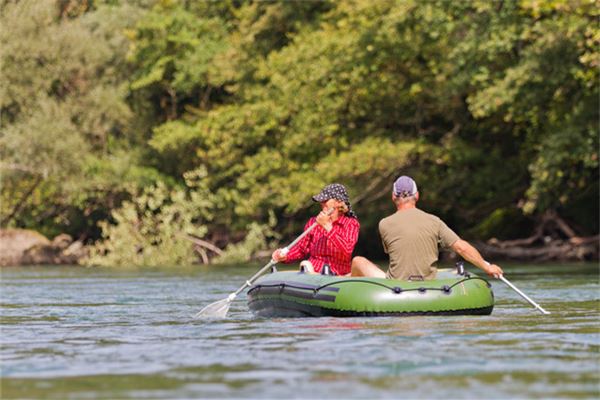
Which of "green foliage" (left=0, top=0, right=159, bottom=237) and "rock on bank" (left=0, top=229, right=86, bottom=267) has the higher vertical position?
"green foliage" (left=0, top=0, right=159, bottom=237)

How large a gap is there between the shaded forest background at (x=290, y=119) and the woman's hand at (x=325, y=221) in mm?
14053

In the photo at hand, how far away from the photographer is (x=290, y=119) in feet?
134

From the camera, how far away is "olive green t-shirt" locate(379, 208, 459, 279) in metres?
13.5

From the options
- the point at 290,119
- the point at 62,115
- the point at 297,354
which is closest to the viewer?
the point at 297,354

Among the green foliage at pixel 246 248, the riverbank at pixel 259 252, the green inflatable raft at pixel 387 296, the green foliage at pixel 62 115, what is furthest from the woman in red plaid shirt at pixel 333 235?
the green foliage at pixel 62 115

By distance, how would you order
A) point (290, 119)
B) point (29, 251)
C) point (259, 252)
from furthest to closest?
point (29, 251), point (290, 119), point (259, 252)

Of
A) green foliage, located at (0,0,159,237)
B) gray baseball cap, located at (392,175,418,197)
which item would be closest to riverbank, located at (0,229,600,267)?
green foliage, located at (0,0,159,237)

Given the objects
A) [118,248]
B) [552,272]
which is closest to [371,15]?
[118,248]

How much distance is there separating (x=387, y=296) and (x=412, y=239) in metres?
0.61

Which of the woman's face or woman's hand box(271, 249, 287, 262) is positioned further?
woman's hand box(271, 249, 287, 262)

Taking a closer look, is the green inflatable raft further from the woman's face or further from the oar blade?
the oar blade

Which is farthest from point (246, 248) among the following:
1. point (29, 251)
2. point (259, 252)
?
point (29, 251)

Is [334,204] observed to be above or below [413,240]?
above

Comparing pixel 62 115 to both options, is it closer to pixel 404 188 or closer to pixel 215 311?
pixel 215 311
